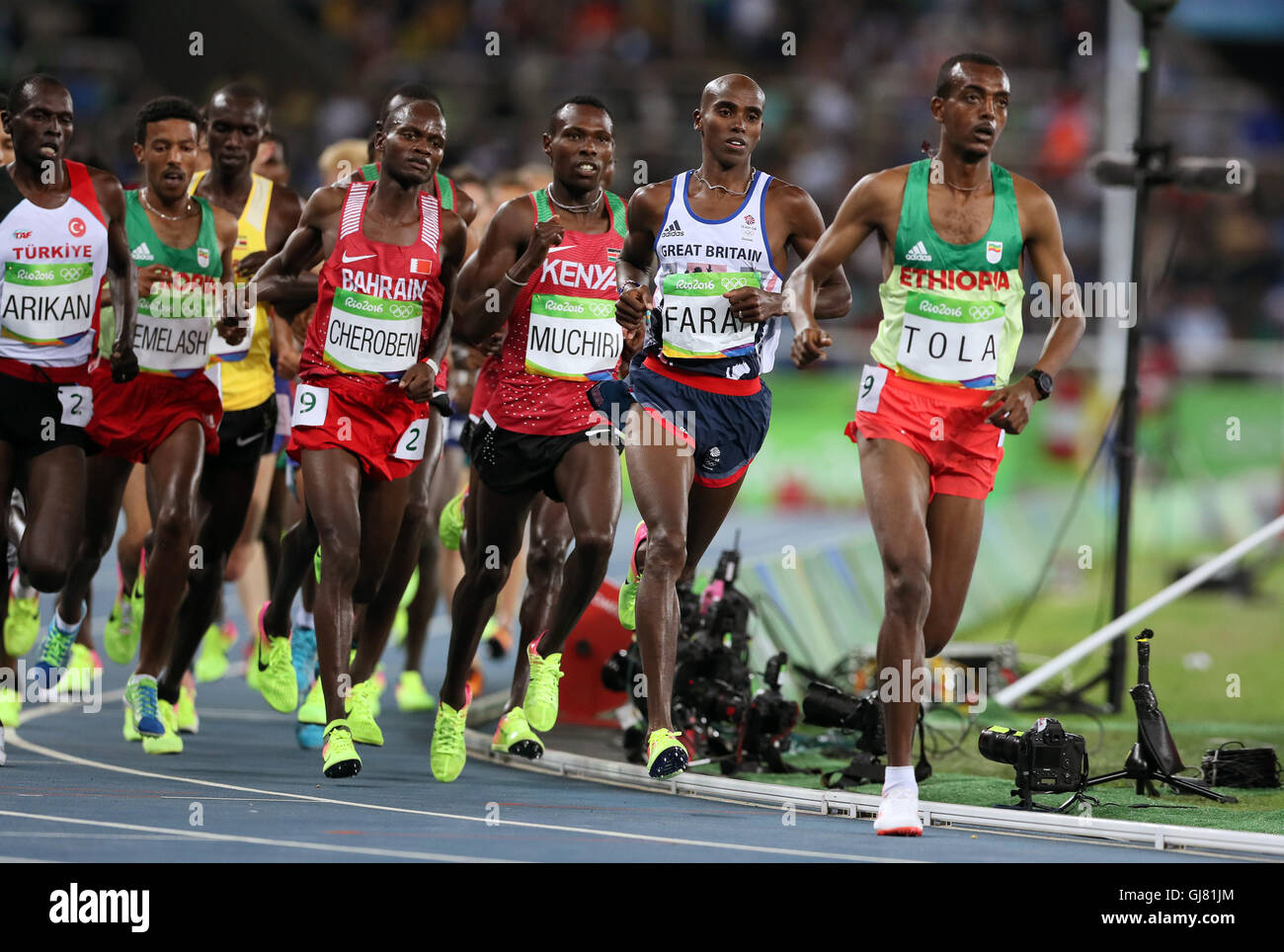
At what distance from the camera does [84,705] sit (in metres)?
11.2

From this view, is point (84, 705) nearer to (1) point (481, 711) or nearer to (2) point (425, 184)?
(1) point (481, 711)

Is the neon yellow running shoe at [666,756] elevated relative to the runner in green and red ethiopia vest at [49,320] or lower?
lower

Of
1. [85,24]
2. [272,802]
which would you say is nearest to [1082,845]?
[272,802]

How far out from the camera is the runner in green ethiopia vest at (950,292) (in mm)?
7652

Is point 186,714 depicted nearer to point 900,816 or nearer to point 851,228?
point 900,816

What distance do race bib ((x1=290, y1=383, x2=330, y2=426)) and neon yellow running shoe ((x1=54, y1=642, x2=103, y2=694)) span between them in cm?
349

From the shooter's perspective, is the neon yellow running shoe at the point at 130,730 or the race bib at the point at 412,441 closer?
the race bib at the point at 412,441

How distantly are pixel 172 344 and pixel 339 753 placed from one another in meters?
2.31

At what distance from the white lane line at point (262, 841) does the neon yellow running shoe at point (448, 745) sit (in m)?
1.94

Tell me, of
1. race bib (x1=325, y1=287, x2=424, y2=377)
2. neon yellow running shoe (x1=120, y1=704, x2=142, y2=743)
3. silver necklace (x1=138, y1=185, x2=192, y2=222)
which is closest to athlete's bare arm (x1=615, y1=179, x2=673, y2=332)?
race bib (x1=325, y1=287, x2=424, y2=377)

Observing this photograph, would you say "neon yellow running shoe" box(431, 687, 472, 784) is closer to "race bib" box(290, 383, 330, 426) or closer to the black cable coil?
"race bib" box(290, 383, 330, 426)

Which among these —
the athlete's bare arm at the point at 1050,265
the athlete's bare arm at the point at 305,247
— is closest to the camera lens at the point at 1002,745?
the athlete's bare arm at the point at 1050,265

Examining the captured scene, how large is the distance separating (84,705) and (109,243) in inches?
130

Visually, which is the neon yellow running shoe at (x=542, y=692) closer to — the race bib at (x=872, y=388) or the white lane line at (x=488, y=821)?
the white lane line at (x=488, y=821)
